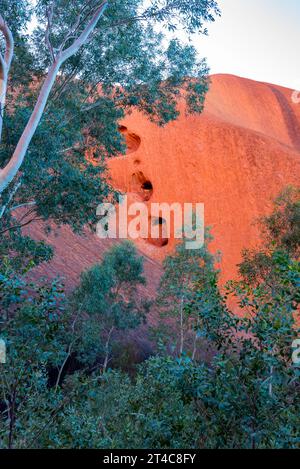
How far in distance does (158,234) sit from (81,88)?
2106 cm

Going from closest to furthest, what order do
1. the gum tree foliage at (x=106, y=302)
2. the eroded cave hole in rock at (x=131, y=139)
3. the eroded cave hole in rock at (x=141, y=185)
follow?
the gum tree foliage at (x=106, y=302) < the eroded cave hole in rock at (x=141, y=185) < the eroded cave hole in rock at (x=131, y=139)

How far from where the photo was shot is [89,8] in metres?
10.7

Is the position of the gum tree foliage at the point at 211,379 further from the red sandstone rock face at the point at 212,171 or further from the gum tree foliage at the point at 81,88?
the red sandstone rock face at the point at 212,171

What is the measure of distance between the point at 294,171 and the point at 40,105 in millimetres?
27080

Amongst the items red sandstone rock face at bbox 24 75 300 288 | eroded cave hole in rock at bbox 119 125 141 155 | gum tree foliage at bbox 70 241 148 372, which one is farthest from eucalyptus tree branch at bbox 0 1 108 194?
eroded cave hole in rock at bbox 119 125 141 155

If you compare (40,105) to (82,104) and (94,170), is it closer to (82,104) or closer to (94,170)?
(94,170)

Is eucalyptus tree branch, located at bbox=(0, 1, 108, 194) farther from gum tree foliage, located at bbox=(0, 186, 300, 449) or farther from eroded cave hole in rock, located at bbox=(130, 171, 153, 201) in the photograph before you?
eroded cave hole in rock, located at bbox=(130, 171, 153, 201)

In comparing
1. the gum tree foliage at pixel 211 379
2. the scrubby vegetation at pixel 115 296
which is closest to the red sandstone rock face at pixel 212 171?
the scrubby vegetation at pixel 115 296

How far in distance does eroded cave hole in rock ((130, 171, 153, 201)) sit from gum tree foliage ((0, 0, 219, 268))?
21.0 m

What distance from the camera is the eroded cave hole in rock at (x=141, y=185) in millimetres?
34750

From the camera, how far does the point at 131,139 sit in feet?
117

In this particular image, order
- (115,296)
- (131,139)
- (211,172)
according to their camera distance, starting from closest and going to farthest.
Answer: (115,296) < (211,172) < (131,139)

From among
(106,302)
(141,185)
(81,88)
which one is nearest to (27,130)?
(81,88)

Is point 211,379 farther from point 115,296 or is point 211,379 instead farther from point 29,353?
point 115,296
